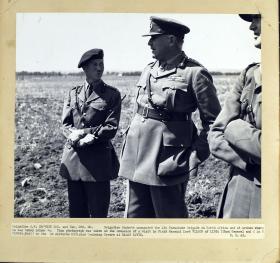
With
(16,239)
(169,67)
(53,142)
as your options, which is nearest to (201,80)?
(169,67)

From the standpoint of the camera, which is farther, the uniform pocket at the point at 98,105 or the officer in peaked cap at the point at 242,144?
the uniform pocket at the point at 98,105

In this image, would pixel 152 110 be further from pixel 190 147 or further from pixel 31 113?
pixel 31 113

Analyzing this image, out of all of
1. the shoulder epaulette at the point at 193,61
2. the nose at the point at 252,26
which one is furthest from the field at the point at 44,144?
the nose at the point at 252,26

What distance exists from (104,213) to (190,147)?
662 millimetres

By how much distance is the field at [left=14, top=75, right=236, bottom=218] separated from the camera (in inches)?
161

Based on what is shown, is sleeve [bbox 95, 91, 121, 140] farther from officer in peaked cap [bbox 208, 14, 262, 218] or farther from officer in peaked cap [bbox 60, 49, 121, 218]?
officer in peaked cap [bbox 208, 14, 262, 218]

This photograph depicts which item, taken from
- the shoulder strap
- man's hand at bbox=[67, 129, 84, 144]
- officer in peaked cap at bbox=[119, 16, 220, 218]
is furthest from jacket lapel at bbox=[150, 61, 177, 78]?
man's hand at bbox=[67, 129, 84, 144]

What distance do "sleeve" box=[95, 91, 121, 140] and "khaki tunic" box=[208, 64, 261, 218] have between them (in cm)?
58

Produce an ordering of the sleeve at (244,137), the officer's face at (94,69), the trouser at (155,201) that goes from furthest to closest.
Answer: the officer's face at (94,69) → the trouser at (155,201) → the sleeve at (244,137)

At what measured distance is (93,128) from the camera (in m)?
4.09

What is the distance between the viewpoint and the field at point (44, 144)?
408 centimetres

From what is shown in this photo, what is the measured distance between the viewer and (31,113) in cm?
410

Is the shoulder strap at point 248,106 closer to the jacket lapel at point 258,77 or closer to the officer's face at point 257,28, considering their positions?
the jacket lapel at point 258,77

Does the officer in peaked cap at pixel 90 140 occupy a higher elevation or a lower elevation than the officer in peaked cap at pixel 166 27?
lower
